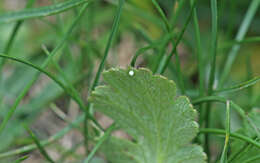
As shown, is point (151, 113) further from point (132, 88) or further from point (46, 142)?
point (46, 142)

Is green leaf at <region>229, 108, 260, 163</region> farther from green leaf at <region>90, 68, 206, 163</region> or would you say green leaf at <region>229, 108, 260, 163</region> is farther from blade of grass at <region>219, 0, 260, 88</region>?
blade of grass at <region>219, 0, 260, 88</region>

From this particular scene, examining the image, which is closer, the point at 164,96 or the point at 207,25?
the point at 164,96

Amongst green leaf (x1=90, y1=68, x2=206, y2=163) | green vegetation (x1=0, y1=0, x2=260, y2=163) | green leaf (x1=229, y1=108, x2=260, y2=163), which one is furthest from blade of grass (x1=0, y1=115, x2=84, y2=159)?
green leaf (x1=229, y1=108, x2=260, y2=163)

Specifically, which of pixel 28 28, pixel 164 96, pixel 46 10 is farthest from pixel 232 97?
pixel 28 28

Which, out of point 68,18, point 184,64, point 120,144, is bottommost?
point 120,144

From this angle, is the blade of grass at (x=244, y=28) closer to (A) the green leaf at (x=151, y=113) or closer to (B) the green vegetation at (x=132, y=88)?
(B) the green vegetation at (x=132, y=88)

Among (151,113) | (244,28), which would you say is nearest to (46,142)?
(151,113)

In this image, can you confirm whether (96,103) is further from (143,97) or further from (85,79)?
(85,79)
